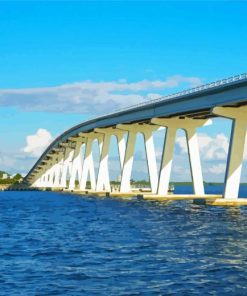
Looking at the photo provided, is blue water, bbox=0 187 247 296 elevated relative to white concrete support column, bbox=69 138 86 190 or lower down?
lower down

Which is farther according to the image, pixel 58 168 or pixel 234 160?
pixel 58 168

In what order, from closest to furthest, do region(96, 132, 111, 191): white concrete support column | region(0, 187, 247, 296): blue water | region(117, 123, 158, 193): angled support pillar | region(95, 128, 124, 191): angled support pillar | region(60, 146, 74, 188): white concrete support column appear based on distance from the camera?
region(0, 187, 247, 296): blue water → region(117, 123, 158, 193): angled support pillar → region(95, 128, 124, 191): angled support pillar → region(96, 132, 111, 191): white concrete support column → region(60, 146, 74, 188): white concrete support column

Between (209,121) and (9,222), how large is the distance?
44.0 metres

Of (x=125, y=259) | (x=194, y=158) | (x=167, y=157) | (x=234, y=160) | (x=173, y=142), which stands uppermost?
(x=173, y=142)

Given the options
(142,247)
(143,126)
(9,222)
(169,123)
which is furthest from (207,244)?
(143,126)

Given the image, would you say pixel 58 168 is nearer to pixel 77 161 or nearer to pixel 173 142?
pixel 77 161

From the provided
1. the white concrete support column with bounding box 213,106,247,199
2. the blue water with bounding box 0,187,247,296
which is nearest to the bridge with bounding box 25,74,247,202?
the white concrete support column with bounding box 213,106,247,199

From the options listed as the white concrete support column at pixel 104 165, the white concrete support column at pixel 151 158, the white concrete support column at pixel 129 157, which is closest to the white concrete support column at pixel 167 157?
the white concrete support column at pixel 151 158

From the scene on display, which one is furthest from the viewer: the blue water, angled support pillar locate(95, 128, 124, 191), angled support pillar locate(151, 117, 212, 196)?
angled support pillar locate(95, 128, 124, 191)

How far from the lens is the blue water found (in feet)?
64.3

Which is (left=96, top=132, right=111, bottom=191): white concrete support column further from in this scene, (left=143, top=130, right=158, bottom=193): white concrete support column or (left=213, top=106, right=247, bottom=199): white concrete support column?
(left=213, top=106, right=247, bottom=199): white concrete support column

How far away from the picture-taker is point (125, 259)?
82.1 feet

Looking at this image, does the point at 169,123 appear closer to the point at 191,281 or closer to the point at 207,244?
the point at 207,244

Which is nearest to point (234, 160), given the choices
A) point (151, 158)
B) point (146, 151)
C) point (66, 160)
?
point (151, 158)
